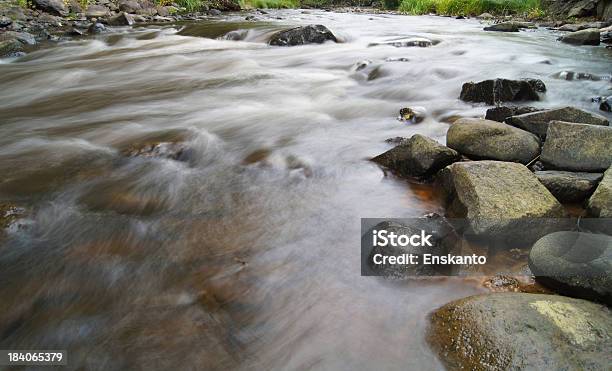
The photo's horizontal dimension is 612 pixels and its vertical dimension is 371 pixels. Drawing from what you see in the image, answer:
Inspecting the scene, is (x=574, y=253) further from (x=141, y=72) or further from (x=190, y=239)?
(x=141, y=72)

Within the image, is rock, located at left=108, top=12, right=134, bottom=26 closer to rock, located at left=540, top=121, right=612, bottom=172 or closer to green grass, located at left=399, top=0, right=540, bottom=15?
rock, located at left=540, top=121, right=612, bottom=172

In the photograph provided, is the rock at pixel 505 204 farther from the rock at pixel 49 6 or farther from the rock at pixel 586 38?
the rock at pixel 49 6

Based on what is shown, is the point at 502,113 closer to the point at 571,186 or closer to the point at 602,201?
the point at 571,186

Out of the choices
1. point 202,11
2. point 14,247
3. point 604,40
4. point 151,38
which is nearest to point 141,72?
point 151,38

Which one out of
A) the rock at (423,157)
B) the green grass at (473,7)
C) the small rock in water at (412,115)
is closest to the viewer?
the rock at (423,157)

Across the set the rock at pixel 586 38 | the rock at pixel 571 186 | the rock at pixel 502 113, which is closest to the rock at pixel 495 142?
the rock at pixel 571 186

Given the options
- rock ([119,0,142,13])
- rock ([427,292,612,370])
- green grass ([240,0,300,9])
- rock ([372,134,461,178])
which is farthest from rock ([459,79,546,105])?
green grass ([240,0,300,9])

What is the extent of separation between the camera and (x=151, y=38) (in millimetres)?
12094

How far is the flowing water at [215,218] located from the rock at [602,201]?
992 mm

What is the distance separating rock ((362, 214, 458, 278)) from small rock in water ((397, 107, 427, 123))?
9.42ft

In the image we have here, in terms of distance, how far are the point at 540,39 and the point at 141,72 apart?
406 inches

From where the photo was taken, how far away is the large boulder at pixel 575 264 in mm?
2070

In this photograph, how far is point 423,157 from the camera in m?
3.54

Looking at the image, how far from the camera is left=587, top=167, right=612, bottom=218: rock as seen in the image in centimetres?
271
